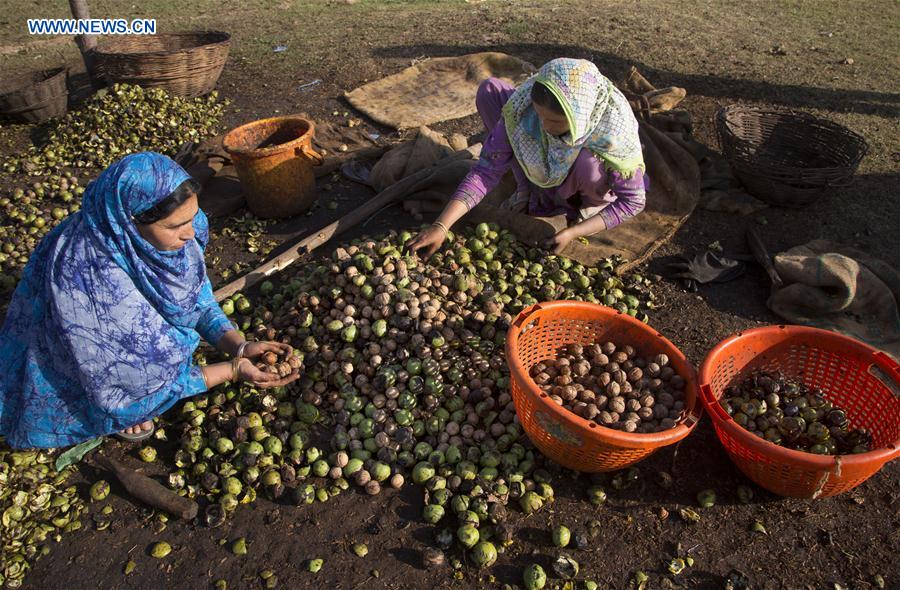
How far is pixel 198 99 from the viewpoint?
7.10 m

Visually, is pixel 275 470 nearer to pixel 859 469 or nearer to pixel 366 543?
pixel 366 543

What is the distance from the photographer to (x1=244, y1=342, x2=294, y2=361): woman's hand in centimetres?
329

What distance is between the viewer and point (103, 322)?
2.73 m

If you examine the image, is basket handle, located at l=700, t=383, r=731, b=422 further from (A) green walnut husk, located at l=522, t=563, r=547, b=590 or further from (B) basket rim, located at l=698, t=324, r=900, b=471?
(A) green walnut husk, located at l=522, t=563, r=547, b=590

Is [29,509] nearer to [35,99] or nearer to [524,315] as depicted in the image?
[524,315]

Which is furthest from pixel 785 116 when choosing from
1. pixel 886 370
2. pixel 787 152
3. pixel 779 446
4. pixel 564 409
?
pixel 564 409

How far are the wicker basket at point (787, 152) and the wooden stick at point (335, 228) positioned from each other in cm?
241

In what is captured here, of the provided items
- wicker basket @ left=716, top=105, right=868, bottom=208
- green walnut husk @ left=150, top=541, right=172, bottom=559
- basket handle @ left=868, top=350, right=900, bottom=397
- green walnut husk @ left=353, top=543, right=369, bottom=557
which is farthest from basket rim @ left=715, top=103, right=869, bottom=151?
green walnut husk @ left=150, top=541, right=172, bottom=559

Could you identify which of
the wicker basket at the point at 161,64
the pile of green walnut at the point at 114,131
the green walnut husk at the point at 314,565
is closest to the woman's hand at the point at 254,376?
the green walnut husk at the point at 314,565

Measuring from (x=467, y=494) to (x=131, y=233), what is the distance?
202cm

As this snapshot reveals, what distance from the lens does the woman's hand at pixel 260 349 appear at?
129 inches

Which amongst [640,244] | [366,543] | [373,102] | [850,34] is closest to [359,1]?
[373,102]

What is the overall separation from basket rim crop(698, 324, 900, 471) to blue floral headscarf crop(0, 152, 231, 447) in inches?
102

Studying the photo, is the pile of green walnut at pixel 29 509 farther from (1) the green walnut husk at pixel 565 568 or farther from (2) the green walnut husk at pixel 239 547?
(1) the green walnut husk at pixel 565 568
